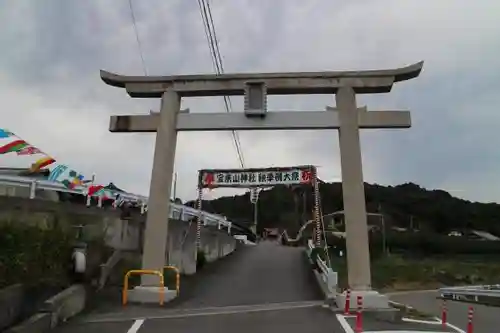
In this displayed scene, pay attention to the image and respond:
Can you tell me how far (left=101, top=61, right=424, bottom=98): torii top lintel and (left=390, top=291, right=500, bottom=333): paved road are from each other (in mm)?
7670

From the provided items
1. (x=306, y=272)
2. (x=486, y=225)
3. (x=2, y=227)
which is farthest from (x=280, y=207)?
(x=2, y=227)

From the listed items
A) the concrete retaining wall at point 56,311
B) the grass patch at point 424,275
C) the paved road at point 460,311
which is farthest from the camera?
the grass patch at point 424,275

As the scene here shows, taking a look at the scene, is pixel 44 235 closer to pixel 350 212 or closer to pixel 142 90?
pixel 142 90

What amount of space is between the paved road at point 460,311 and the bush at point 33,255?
35.1 feet

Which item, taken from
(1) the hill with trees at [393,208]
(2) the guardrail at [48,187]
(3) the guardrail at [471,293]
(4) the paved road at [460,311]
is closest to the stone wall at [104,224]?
(2) the guardrail at [48,187]

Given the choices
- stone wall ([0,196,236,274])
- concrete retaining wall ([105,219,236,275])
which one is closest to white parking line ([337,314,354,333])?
stone wall ([0,196,236,274])

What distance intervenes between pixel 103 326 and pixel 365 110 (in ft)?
33.4

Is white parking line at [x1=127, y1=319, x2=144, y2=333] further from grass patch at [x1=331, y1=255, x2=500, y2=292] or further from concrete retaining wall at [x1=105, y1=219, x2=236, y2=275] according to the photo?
grass patch at [x1=331, y1=255, x2=500, y2=292]

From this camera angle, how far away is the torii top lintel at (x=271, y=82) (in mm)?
16797

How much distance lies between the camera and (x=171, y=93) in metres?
17.5

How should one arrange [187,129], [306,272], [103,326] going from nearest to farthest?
[103,326], [187,129], [306,272]

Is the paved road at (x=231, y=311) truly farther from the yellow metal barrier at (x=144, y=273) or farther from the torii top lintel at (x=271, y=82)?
the torii top lintel at (x=271, y=82)

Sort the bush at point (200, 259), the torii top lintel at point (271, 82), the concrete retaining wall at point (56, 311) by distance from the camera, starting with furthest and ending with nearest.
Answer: the bush at point (200, 259) < the torii top lintel at point (271, 82) < the concrete retaining wall at point (56, 311)

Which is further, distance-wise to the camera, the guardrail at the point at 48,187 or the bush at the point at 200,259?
the bush at the point at 200,259
